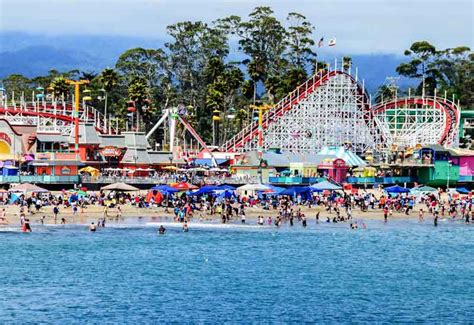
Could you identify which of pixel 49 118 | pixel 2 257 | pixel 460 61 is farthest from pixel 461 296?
pixel 460 61

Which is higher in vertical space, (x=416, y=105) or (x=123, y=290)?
(x=416, y=105)

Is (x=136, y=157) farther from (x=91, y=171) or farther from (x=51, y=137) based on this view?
(x=91, y=171)

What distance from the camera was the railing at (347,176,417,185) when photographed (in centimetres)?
Answer: 8906

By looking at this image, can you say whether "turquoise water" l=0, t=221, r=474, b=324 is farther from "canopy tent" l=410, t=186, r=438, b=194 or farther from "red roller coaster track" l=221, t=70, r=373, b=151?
"red roller coaster track" l=221, t=70, r=373, b=151

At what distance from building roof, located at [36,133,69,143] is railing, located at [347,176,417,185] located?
25.7 m

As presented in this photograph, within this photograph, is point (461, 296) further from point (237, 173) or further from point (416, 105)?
point (416, 105)

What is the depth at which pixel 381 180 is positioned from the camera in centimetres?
9088

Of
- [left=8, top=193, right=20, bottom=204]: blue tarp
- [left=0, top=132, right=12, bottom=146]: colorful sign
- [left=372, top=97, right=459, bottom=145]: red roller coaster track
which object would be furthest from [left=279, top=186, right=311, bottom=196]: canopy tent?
[left=372, top=97, right=459, bottom=145]: red roller coaster track

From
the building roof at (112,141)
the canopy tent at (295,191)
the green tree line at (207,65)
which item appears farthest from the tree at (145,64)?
the canopy tent at (295,191)

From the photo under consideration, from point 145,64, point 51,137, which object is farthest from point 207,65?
point 51,137

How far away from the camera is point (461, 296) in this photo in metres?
42.9

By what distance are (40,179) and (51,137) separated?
1017cm

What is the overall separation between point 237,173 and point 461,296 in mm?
46116

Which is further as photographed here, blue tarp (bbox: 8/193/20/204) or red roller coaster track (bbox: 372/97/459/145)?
red roller coaster track (bbox: 372/97/459/145)
